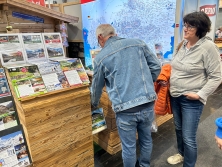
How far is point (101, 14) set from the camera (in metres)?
3.50

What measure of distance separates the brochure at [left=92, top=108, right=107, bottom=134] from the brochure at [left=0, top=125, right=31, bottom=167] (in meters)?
0.73

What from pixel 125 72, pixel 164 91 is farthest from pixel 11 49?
pixel 164 91

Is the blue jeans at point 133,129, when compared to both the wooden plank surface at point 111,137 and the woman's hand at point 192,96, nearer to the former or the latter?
the woman's hand at point 192,96

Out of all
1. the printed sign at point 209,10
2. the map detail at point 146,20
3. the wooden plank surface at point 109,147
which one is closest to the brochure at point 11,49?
the wooden plank surface at point 109,147

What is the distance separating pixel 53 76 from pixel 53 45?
40 cm

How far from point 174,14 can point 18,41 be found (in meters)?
2.00

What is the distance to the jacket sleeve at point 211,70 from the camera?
1.38 metres

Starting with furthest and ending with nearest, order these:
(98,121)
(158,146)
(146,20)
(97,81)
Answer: (146,20)
(158,146)
(98,121)
(97,81)

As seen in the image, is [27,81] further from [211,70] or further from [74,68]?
[211,70]

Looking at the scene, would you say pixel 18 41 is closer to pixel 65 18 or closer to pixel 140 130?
pixel 65 18

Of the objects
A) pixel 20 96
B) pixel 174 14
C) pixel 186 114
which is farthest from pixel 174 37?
pixel 20 96

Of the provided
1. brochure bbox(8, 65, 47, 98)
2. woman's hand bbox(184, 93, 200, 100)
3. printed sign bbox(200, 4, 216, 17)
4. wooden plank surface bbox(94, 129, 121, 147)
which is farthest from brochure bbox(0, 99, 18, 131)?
printed sign bbox(200, 4, 216, 17)

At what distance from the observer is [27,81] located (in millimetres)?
1410

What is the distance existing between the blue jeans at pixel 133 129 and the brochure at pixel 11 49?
3.25 feet
